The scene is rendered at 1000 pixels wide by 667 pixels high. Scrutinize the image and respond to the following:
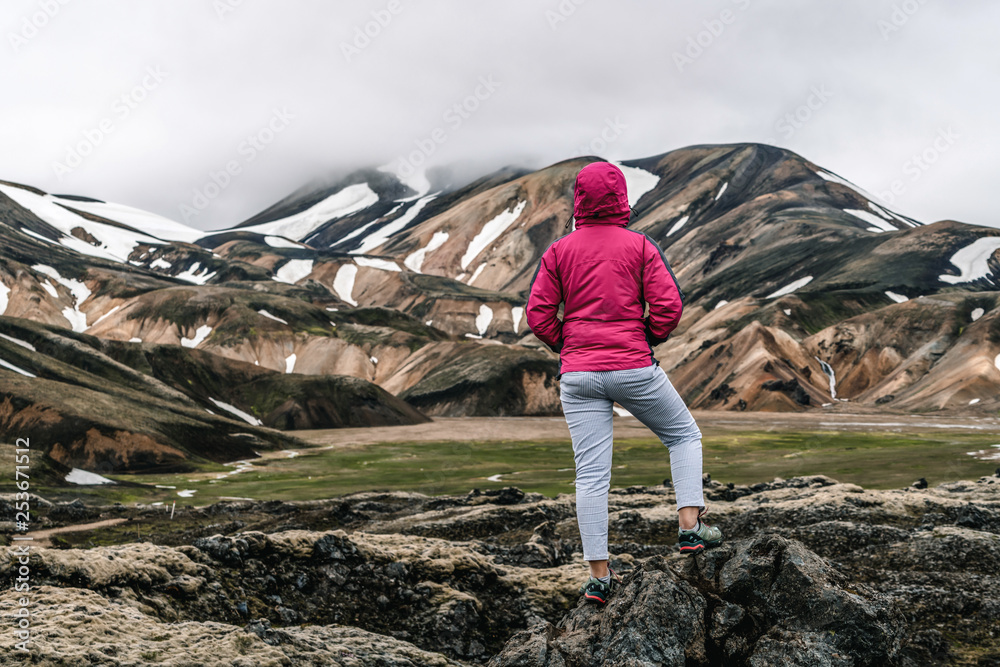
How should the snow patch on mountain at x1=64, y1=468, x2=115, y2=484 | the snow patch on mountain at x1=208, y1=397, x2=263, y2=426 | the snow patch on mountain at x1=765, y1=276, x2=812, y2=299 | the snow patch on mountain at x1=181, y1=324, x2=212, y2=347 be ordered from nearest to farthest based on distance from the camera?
the snow patch on mountain at x1=64, y1=468, x2=115, y2=484 → the snow patch on mountain at x1=208, y1=397, x2=263, y2=426 → the snow patch on mountain at x1=181, y1=324, x2=212, y2=347 → the snow patch on mountain at x1=765, y1=276, x2=812, y2=299

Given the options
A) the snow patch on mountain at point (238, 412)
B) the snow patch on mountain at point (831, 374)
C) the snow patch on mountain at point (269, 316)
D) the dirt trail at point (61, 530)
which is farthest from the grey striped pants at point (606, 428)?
the snow patch on mountain at point (269, 316)

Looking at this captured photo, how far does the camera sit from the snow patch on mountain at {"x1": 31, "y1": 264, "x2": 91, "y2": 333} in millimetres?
174000

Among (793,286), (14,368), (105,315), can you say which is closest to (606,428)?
(14,368)

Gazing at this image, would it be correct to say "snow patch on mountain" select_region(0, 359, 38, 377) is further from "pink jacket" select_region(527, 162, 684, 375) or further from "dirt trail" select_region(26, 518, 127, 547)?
"pink jacket" select_region(527, 162, 684, 375)

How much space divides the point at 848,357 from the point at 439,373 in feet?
223

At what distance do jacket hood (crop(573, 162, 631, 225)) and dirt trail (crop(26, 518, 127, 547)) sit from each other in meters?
19.3

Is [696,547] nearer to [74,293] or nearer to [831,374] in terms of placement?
[831,374]

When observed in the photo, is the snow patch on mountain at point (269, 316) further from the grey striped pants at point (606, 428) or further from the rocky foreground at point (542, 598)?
the grey striped pants at point (606, 428)

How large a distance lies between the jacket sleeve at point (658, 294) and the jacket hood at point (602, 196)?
1.47 feet

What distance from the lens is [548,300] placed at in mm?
7461

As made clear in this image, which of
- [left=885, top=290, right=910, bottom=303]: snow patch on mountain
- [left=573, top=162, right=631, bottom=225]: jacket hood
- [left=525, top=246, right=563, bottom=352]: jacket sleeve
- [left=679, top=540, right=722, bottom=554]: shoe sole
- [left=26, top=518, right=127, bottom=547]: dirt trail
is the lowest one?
[left=26, top=518, right=127, bottom=547]: dirt trail

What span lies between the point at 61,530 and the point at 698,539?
24.2 meters

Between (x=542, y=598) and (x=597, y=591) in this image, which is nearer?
(x=597, y=591)


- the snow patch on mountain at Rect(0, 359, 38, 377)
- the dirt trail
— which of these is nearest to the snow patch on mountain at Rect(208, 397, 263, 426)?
the snow patch on mountain at Rect(0, 359, 38, 377)
